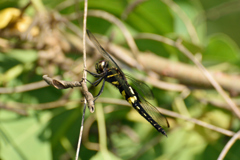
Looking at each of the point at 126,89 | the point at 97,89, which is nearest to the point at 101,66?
the point at 126,89

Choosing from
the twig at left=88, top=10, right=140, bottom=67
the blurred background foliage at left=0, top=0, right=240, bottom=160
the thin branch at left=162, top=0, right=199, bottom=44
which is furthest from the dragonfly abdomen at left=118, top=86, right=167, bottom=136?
the thin branch at left=162, top=0, right=199, bottom=44

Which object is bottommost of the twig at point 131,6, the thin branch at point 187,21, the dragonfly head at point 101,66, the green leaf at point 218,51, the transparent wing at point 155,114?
the transparent wing at point 155,114

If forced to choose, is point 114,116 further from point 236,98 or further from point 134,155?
point 236,98

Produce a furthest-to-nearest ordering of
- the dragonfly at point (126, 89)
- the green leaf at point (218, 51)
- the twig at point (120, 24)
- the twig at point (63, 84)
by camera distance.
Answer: the green leaf at point (218, 51)
the twig at point (120, 24)
the dragonfly at point (126, 89)
the twig at point (63, 84)

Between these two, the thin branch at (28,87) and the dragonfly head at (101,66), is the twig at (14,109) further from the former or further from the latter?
the dragonfly head at (101,66)

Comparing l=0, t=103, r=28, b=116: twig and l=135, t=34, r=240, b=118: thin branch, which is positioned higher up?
l=0, t=103, r=28, b=116: twig

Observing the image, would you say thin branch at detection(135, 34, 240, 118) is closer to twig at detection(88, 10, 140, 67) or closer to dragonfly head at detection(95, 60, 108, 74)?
twig at detection(88, 10, 140, 67)

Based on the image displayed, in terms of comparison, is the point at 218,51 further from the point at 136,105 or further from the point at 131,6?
the point at 136,105

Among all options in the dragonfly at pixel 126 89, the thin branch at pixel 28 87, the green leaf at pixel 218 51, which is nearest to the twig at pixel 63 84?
the dragonfly at pixel 126 89

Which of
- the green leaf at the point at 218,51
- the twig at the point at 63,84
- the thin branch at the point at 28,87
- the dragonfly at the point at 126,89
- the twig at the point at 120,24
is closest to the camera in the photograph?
the twig at the point at 63,84
